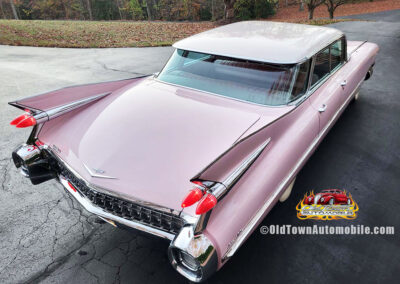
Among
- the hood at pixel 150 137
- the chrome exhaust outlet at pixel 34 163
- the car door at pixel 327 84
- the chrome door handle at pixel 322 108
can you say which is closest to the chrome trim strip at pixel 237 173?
the hood at pixel 150 137

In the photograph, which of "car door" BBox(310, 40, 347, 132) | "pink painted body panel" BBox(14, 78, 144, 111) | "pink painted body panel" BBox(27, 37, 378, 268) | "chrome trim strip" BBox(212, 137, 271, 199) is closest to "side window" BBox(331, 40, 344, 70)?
"car door" BBox(310, 40, 347, 132)

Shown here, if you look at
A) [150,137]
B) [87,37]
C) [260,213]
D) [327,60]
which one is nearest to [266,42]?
[327,60]

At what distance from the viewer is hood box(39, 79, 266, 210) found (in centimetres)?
185

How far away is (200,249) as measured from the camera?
1.59m

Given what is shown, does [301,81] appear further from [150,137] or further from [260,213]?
[150,137]

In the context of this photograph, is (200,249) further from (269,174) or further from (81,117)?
(81,117)

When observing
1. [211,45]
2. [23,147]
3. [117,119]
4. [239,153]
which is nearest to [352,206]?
[239,153]

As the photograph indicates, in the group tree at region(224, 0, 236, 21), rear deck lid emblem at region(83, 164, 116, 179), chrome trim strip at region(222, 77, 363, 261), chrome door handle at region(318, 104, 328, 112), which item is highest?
tree at region(224, 0, 236, 21)

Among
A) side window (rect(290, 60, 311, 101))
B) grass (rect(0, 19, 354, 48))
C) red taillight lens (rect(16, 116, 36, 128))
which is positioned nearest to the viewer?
red taillight lens (rect(16, 116, 36, 128))

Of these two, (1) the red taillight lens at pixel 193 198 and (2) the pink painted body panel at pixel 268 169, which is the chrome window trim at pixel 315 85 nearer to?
(2) the pink painted body panel at pixel 268 169

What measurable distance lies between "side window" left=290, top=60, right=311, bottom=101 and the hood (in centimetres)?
57

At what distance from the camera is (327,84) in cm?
320

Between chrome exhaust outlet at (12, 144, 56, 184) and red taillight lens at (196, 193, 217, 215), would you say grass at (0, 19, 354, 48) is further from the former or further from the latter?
red taillight lens at (196, 193, 217, 215)

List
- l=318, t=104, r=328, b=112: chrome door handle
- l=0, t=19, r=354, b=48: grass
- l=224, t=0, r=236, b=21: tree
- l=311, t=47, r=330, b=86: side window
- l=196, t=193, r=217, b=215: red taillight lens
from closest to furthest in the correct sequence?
1. l=196, t=193, r=217, b=215: red taillight lens
2. l=318, t=104, r=328, b=112: chrome door handle
3. l=311, t=47, r=330, b=86: side window
4. l=0, t=19, r=354, b=48: grass
5. l=224, t=0, r=236, b=21: tree
